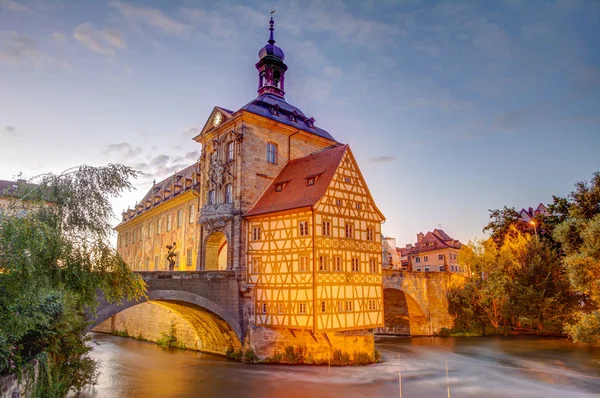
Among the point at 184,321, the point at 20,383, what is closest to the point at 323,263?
the point at 184,321

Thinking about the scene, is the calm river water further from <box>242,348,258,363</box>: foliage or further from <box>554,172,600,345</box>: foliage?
<box>554,172,600,345</box>: foliage

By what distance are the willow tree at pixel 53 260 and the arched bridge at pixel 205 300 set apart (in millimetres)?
7209

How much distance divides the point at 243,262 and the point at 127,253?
28.6 meters

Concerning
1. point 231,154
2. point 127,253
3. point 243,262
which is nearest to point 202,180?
point 231,154

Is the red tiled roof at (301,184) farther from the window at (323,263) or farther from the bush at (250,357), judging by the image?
the bush at (250,357)

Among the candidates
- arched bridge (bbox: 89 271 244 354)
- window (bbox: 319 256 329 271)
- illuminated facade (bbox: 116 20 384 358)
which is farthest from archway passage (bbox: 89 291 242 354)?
window (bbox: 319 256 329 271)

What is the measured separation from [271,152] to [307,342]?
11829 mm

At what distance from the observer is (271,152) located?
2845 centimetres

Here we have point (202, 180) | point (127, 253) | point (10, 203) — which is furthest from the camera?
point (127, 253)

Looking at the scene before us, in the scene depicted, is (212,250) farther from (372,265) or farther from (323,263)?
(372,265)

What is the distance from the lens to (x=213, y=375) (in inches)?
853

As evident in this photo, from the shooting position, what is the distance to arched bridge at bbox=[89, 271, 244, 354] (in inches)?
861

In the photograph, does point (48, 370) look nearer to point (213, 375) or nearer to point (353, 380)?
point (213, 375)

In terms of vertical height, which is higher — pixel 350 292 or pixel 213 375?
pixel 350 292
